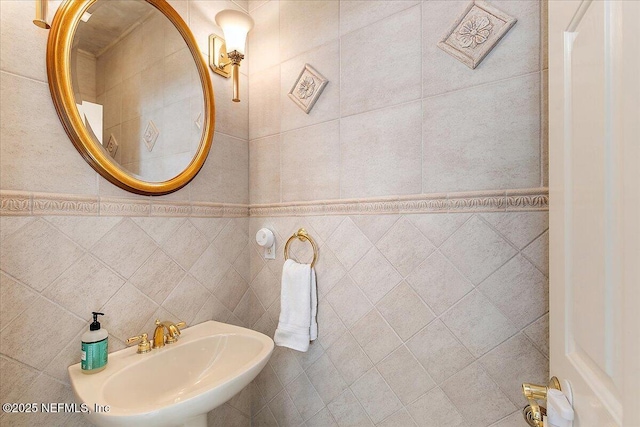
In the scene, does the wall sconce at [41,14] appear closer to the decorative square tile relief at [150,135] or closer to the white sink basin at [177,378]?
the decorative square tile relief at [150,135]

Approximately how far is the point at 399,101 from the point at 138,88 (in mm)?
1011

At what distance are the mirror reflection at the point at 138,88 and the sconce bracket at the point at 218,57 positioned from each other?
11cm

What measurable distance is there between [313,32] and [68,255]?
4.27 ft

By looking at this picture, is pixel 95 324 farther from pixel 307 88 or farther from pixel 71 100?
pixel 307 88

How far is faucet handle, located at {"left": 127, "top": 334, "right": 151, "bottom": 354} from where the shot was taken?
3.66ft

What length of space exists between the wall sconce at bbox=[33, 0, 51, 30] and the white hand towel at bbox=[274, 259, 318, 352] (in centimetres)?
115

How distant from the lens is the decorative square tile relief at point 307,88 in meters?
1.35

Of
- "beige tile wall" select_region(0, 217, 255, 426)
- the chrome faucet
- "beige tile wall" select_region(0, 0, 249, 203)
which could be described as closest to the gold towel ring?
"beige tile wall" select_region(0, 217, 255, 426)

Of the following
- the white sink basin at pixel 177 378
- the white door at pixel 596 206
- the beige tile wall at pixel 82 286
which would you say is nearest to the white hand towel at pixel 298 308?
the white sink basin at pixel 177 378

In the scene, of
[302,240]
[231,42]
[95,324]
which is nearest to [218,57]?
[231,42]

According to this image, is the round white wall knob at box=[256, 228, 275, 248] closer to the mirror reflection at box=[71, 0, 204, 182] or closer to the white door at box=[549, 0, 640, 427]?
the mirror reflection at box=[71, 0, 204, 182]

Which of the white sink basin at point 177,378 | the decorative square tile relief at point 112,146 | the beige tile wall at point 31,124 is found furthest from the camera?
the decorative square tile relief at point 112,146

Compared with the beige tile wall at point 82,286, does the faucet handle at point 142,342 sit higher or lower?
lower

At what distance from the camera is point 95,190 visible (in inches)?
42.1
